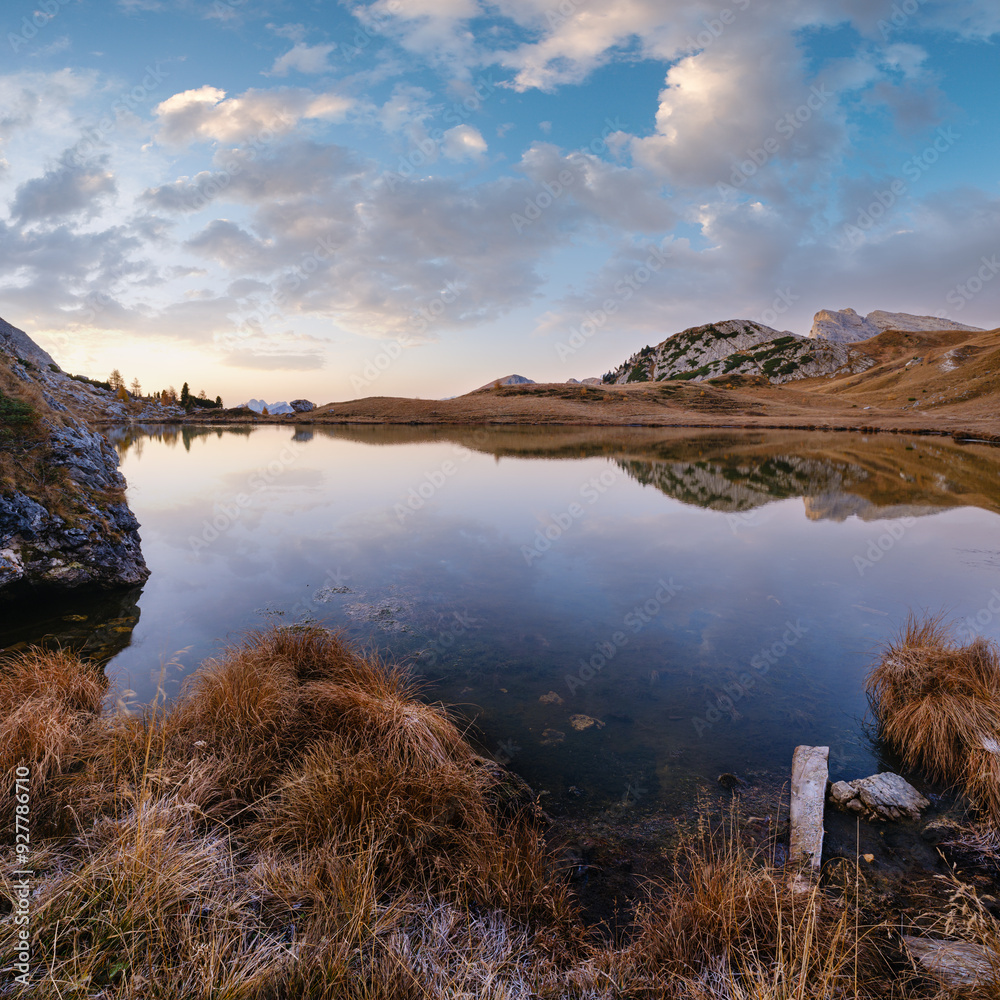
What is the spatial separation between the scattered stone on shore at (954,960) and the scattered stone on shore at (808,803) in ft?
2.48

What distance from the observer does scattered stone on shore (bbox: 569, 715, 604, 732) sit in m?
6.73

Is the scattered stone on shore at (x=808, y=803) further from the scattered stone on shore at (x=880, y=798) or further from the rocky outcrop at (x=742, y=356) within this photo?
the rocky outcrop at (x=742, y=356)

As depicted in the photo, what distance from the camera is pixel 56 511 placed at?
34.4ft

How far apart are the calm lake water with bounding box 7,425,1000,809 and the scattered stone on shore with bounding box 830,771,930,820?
0.51m

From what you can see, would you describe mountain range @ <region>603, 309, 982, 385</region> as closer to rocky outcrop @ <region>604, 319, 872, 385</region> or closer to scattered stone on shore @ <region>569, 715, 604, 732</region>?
rocky outcrop @ <region>604, 319, 872, 385</region>

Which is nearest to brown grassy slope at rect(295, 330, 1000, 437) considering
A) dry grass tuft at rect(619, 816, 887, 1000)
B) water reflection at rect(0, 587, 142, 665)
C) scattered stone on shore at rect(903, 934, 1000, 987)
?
scattered stone on shore at rect(903, 934, 1000, 987)

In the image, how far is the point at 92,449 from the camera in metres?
12.8

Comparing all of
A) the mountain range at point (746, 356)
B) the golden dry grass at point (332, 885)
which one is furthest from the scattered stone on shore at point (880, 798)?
the mountain range at point (746, 356)

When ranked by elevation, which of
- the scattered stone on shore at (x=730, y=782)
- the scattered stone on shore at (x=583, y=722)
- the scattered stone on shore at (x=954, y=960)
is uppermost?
the scattered stone on shore at (x=954, y=960)

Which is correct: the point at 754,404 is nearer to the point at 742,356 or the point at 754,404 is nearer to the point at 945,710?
the point at 742,356

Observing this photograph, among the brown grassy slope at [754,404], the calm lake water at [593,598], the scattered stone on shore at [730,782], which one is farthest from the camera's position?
the brown grassy slope at [754,404]

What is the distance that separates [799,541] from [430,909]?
16055mm

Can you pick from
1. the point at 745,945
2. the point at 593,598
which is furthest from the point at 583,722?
the point at 593,598

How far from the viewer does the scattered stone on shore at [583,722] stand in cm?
673
